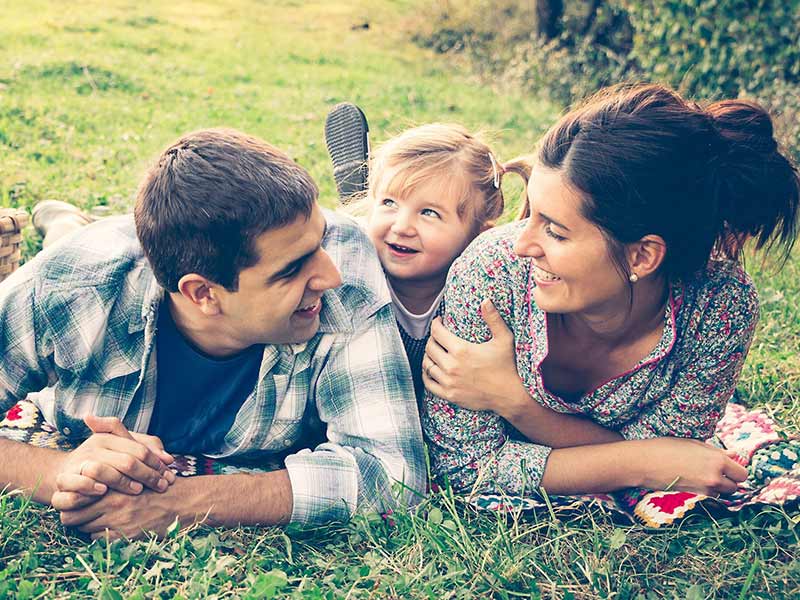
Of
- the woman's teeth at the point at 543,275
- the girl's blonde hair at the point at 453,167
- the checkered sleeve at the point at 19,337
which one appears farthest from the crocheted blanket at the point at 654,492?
the girl's blonde hair at the point at 453,167

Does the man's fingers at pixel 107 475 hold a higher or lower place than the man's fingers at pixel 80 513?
higher

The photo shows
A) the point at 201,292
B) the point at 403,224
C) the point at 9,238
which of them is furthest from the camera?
the point at 9,238

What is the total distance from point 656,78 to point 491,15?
15.6 ft

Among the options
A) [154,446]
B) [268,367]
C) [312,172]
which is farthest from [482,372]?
[312,172]

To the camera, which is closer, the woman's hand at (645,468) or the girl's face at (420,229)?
the woman's hand at (645,468)

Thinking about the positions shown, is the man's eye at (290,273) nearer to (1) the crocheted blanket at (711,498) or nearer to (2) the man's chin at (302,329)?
(2) the man's chin at (302,329)

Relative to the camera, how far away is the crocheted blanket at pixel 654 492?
9.39 ft

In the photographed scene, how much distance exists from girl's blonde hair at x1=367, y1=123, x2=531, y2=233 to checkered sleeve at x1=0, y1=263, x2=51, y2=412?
144cm

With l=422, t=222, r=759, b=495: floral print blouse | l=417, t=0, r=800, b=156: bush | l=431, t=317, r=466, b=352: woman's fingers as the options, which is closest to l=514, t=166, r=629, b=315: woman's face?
l=422, t=222, r=759, b=495: floral print blouse

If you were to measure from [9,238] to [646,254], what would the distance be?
8.98ft

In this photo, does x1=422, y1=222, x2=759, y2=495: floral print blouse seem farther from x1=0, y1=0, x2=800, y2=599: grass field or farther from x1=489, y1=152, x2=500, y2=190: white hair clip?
x1=489, y1=152, x2=500, y2=190: white hair clip

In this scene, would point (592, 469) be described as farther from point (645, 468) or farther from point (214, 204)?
point (214, 204)

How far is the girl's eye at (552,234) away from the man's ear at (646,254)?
0.21 metres

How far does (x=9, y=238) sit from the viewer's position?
3.87 metres
